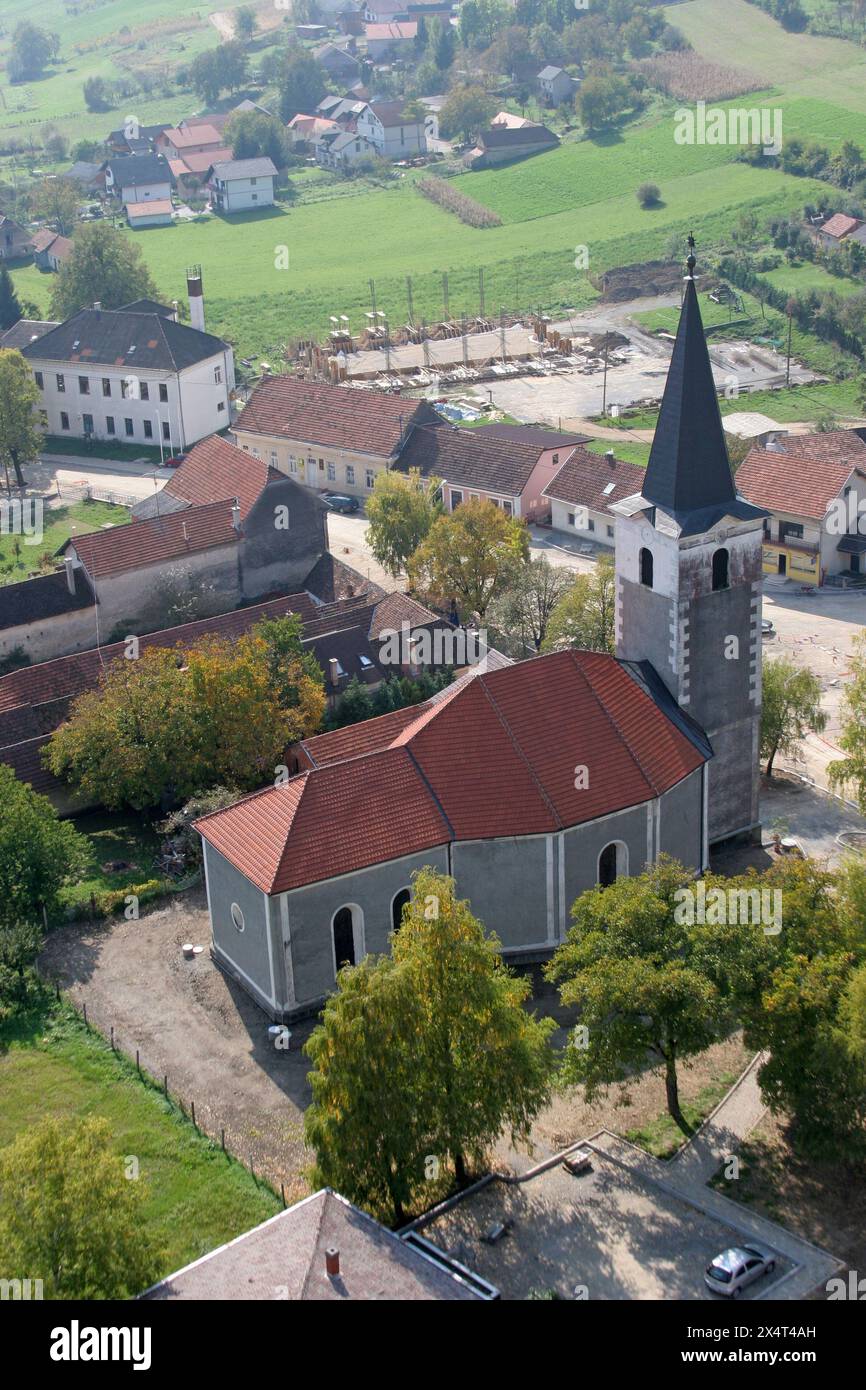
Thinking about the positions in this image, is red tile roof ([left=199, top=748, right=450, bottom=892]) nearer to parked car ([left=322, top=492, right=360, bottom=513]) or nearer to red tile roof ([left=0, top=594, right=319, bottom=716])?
red tile roof ([left=0, top=594, right=319, bottom=716])

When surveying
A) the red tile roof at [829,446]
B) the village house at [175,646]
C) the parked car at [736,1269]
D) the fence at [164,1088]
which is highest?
the village house at [175,646]

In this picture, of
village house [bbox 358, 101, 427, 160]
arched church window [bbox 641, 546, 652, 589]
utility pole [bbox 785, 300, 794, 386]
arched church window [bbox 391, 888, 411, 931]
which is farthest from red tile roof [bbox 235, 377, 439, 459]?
village house [bbox 358, 101, 427, 160]

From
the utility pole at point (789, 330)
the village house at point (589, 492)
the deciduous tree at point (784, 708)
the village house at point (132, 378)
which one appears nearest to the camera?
the deciduous tree at point (784, 708)

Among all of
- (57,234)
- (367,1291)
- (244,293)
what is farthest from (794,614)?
(57,234)

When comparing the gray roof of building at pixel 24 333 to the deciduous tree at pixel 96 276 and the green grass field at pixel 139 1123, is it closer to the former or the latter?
the deciduous tree at pixel 96 276

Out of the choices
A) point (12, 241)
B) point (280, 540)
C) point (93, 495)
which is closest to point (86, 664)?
point (280, 540)

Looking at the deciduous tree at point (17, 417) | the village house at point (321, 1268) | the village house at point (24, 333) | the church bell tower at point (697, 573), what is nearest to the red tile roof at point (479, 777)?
the church bell tower at point (697, 573)

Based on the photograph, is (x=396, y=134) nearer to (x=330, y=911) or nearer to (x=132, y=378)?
(x=132, y=378)
